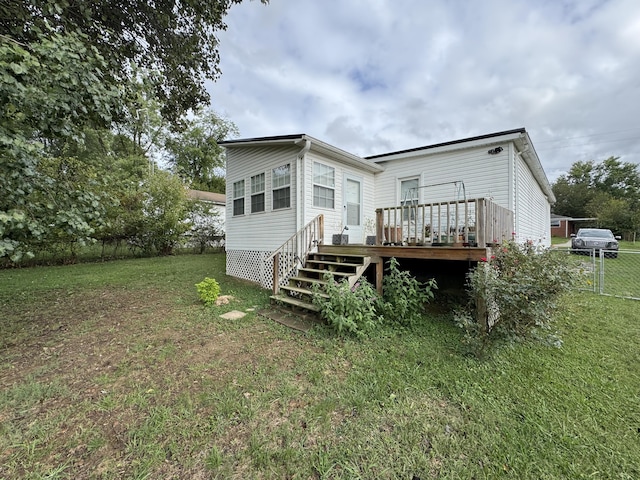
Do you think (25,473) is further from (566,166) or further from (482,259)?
(566,166)

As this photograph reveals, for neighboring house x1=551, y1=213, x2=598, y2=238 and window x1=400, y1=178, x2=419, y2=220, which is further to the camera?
neighboring house x1=551, y1=213, x2=598, y2=238

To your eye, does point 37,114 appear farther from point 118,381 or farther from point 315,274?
point 315,274

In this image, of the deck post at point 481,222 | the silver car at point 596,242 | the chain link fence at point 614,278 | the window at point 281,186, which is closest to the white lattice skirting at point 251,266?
the window at point 281,186

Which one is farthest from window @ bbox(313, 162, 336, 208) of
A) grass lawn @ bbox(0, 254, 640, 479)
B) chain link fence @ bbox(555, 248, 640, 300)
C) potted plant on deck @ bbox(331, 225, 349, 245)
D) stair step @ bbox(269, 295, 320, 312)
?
chain link fence @ bbox(555, 248, 640, 300)

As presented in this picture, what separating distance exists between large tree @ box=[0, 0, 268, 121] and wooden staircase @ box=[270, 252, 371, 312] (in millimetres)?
4182

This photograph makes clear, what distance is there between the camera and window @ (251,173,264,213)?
755 centimetres

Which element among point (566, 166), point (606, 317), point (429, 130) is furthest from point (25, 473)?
point (566, 166)

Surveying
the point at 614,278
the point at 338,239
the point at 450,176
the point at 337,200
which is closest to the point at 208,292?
the point at 338,239

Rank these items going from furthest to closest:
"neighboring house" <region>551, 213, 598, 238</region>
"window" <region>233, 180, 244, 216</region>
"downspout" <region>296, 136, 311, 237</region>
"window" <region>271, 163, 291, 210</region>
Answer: "neighboring house" <region>551, 213, 598, 238</region>
"window" <region>233, 180, 244, 216</region>
"window" <region>271, 163, 291, 210</region>
"downspout" <region>296, 136, 311, 237</region>

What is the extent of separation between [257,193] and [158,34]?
3.98m

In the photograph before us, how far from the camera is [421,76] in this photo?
1023cm

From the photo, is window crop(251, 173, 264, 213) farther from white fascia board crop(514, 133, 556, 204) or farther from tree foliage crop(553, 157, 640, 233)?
tree foliage crop(553, 157, 640, 233)

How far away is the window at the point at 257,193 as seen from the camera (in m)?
7.55

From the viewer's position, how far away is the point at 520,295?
2975 millimetres
